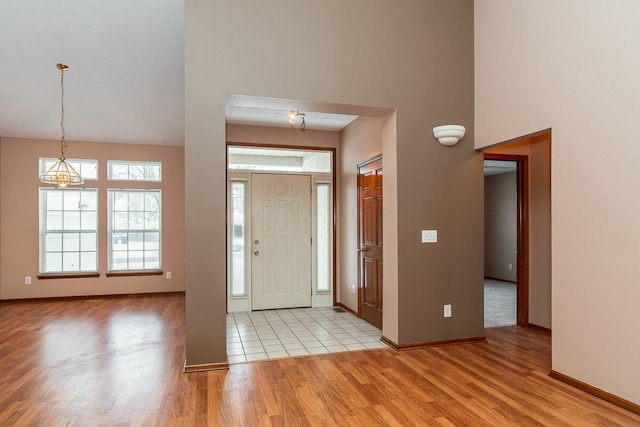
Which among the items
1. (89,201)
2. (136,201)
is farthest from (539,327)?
(89,201)

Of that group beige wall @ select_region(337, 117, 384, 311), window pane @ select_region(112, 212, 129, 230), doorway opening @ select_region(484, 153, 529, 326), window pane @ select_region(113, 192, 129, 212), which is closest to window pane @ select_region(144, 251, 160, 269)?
window pane @ select_region(112, 212, 129, 230)

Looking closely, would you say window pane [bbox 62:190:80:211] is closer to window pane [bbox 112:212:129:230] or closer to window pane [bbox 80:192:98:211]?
window pane [bbox 80:192:98:211]

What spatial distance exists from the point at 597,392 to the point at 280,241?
165 inches

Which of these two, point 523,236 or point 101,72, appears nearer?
point 101,72

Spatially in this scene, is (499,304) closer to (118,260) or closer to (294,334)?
(294,334)

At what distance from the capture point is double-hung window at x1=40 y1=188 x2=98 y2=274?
6882 millimetres

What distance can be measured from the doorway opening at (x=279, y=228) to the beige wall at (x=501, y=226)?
477 cm

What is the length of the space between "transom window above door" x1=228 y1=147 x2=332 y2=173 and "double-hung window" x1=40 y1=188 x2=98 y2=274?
3.06 metres

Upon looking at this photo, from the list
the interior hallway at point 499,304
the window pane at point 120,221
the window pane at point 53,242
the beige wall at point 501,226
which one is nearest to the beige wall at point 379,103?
the interior hallway at point 499,304

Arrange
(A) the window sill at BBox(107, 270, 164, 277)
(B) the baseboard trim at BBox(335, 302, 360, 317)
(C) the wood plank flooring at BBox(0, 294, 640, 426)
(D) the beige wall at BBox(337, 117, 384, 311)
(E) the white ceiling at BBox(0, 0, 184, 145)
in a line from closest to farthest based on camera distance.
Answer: (C) the wood plank flooring at BBox(0, 294, 640, 426) < (E) the white ceiling at BBox(0, 0, 184, 145) < (D) the beige wall at BBox(337, 117, 384, 311) < (B) the baseboard trim at BBox(335, 302, 360, 317) < (A) the window sill at BBox(107, 270, 164, 277)

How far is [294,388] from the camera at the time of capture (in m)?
3.00

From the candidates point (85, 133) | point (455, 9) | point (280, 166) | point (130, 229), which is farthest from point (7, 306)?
point (455, 9)

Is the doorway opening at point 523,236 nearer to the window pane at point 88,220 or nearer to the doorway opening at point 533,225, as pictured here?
the doorway opening at point 533,225

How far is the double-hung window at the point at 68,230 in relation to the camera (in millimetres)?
6882
